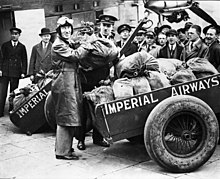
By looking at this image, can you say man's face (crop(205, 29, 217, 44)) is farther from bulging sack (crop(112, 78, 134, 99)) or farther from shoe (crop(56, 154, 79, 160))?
shoe (crop(56, 154, 79, 160))

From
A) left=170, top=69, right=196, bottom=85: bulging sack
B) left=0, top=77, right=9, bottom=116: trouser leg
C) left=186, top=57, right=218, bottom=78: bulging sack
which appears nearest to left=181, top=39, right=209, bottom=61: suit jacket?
left=186, top=57, right=218, bottom=78: bulging sack

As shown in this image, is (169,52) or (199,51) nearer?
(199,51)

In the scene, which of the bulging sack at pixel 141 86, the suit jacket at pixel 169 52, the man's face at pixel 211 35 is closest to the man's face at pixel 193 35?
the man's face at pixel 211 35

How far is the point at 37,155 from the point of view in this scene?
235 inches

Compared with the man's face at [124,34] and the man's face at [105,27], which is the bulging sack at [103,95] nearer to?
the man's face at [105,27]

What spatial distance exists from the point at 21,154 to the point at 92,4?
5223 mm

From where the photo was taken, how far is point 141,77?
536cm

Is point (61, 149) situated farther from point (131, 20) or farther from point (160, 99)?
point (131, 20)

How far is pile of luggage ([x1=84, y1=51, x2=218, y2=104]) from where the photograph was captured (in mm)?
5254

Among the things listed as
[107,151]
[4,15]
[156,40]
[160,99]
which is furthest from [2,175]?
[4,15]

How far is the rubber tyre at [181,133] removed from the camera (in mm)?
4809

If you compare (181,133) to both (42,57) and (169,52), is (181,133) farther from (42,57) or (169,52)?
(42,57)

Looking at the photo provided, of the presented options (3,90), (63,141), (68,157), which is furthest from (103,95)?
(3,90)

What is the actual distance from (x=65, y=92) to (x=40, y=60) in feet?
9.69
